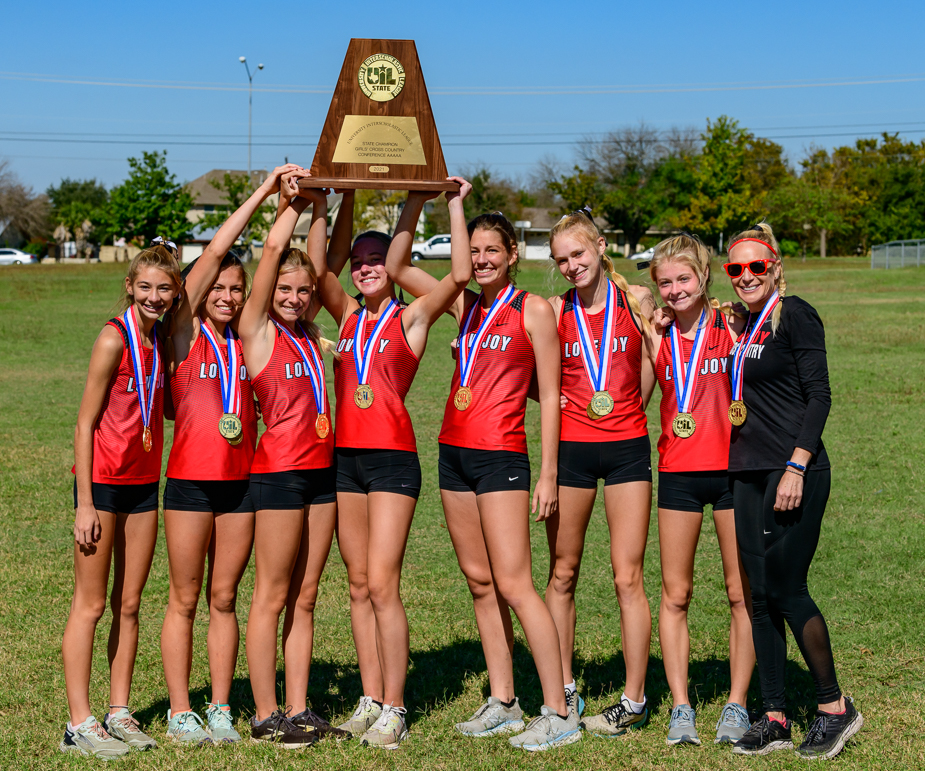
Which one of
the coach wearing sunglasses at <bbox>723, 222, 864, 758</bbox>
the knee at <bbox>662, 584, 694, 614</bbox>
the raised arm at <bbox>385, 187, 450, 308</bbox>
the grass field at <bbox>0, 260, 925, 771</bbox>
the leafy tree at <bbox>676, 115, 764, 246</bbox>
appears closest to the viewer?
the coach wearing sunglasses at <bbox>723, 222, 864, 758</bbox>

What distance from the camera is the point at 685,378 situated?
15.0 feet

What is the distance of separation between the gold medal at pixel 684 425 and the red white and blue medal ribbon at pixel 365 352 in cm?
142

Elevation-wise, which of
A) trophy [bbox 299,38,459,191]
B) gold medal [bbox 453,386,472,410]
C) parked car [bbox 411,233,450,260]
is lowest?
gold medal [bbox 453,386,472,410]

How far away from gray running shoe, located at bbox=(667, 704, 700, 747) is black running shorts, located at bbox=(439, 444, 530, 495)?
4.07 ft

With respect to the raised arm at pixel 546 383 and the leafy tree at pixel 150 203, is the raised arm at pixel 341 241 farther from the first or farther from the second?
the leafy tree at pixel 150 203

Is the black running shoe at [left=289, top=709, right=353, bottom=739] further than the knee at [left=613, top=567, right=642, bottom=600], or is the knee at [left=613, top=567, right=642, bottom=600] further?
the knee at [left=613, top=567, right=642, bottom=600]

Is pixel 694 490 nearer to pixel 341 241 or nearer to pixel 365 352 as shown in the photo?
pixel 365 352

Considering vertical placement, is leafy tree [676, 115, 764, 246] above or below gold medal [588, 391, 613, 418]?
above

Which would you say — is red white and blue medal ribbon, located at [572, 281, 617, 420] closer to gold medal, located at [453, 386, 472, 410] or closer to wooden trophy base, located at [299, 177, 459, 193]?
gold medal, located at [453, 386, 472, 410]

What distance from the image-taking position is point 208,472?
438 cm

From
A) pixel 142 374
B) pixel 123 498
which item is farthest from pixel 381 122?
pixel 123 498

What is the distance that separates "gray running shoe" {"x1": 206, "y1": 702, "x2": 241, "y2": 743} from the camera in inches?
174

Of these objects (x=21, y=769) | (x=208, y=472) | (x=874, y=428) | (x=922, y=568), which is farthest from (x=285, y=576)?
(x=874, y=428)

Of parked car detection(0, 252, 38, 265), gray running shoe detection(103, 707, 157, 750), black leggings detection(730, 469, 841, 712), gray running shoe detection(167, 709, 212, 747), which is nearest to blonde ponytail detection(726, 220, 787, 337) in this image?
black leggings detection(730, 469, 841, 712)
